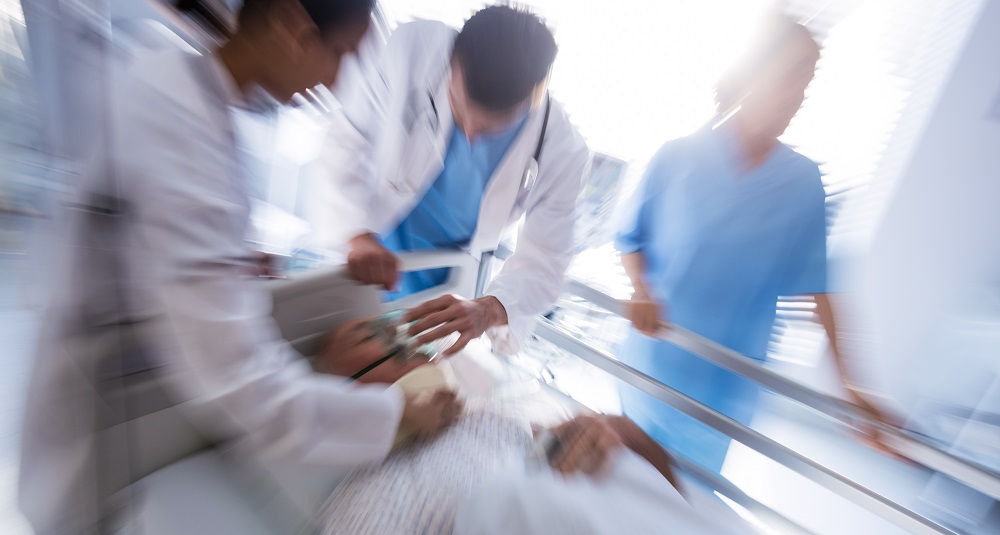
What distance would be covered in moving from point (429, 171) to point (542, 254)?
449mm

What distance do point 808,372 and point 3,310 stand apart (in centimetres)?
199

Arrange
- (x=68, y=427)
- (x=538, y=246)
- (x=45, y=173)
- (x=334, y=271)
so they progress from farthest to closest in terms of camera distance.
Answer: (x=538, y=246) → (x=334, y=271) → (x=68, y=427) → (x=45, y=173)

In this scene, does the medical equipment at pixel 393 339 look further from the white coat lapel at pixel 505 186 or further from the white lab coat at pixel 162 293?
the white coat lapel at pixel 505 186

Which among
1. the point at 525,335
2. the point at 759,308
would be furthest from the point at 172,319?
the point at 759,308

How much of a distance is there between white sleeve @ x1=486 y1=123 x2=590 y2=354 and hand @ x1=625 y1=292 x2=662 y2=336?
0.24 metres

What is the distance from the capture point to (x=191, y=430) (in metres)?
0.66

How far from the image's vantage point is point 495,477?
0.78m

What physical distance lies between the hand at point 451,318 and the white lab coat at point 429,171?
0.10 meters

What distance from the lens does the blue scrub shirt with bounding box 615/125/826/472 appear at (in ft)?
3.56

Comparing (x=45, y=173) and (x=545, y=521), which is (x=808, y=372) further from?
(x=45, y=173)

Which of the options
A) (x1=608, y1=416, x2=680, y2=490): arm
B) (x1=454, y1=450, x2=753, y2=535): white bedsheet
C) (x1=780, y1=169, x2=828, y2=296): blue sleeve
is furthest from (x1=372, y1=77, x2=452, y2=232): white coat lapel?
(x1=780, y1=169, x2=828, y2=296): blue sleeve

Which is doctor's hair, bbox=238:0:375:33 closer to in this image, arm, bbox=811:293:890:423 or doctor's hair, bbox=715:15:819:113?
doctor's hair, bbox=715:15:819:113

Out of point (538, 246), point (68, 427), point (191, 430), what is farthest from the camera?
point (538, 246)

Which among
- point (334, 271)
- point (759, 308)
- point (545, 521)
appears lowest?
point (545, 521)
